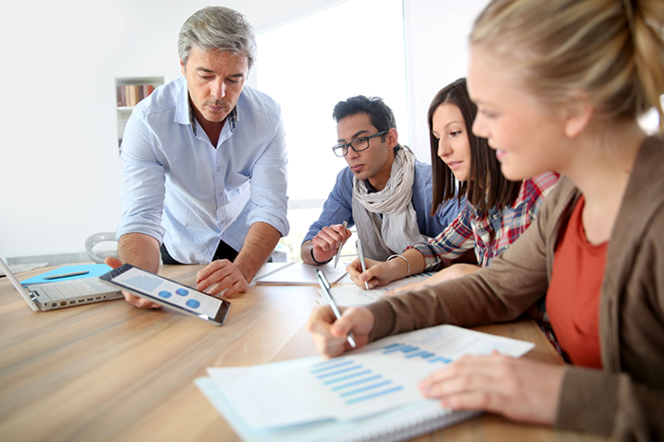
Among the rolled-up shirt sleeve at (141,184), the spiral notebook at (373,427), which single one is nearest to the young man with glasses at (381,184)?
the rolled-up shirt sleeve at (141,184)

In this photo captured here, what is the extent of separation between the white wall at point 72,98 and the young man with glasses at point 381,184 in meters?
1.81

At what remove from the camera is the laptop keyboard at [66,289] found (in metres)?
1.26

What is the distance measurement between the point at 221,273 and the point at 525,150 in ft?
2.96

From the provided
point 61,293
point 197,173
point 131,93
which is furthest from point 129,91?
point 61,293

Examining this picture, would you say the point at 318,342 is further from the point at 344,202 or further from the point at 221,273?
the point at 344,202

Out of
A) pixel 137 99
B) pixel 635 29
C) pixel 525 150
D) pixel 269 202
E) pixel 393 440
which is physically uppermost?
pixel 137 99

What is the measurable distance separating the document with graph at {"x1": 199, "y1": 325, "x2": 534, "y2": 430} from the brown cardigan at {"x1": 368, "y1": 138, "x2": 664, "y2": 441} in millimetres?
65

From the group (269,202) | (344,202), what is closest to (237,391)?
(269,202)

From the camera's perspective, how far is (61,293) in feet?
4.19

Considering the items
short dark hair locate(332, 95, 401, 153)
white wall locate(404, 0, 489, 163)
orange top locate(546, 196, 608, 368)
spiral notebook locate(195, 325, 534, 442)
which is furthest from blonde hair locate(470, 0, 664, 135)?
white wall locate(404, 0, 489, 163)

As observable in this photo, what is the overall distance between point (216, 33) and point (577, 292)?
4.58ft

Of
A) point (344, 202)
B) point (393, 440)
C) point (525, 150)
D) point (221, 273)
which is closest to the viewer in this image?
point (393, 440)

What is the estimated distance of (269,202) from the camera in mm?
1853

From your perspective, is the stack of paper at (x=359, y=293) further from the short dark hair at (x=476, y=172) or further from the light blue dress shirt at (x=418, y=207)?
the light blue dress shirt at (x=418, y=207)
